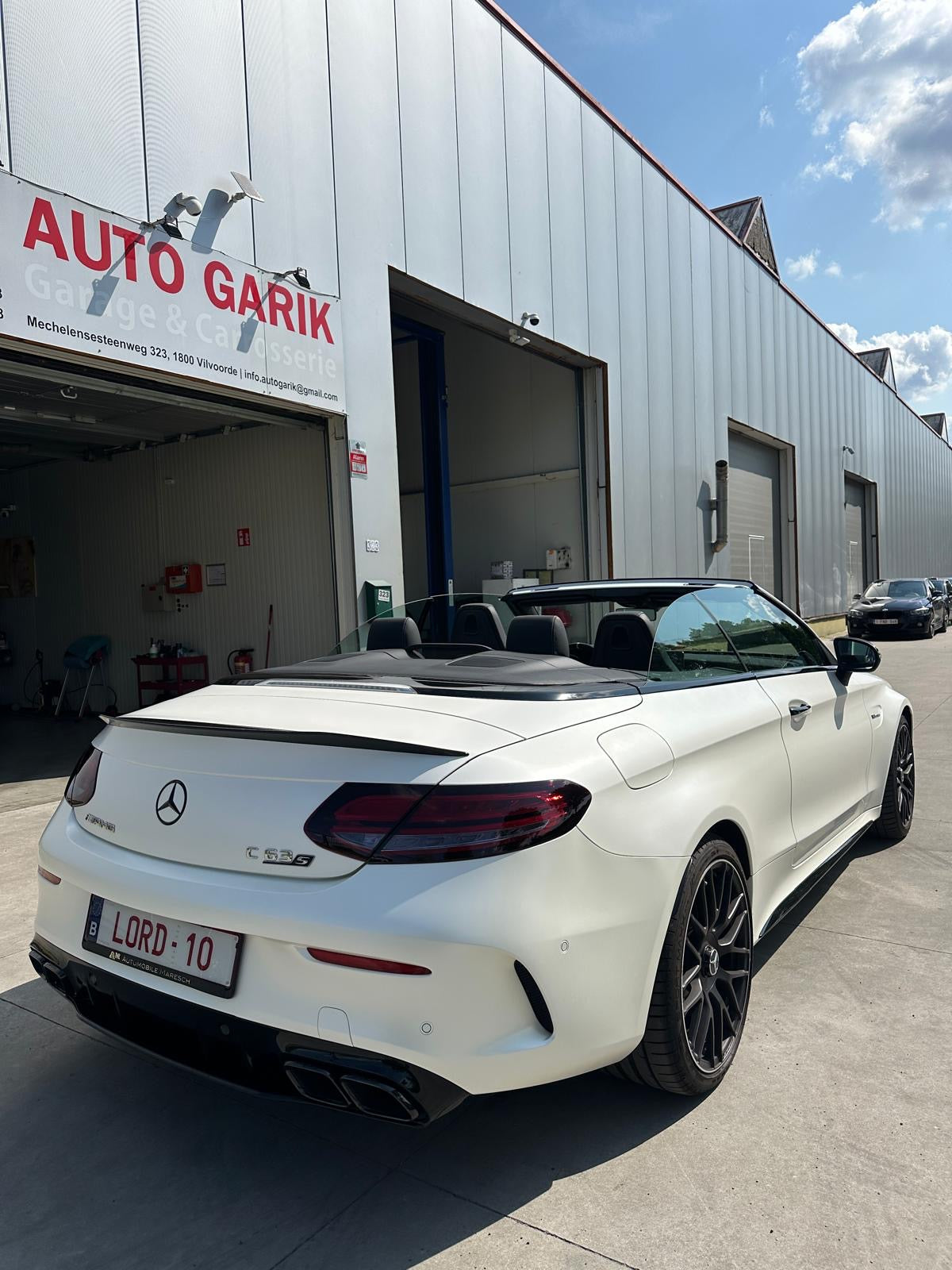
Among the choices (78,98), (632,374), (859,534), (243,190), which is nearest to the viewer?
(78,98)

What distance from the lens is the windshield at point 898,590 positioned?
21859 millimetres

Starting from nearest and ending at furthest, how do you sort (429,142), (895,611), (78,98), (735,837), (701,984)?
(701,984), (735,837), (78,98), (429,142), (895,611)

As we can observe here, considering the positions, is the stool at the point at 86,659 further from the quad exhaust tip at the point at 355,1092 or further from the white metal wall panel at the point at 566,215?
the quad exhaust tip at the point at 355,1092

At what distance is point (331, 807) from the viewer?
1914 mm

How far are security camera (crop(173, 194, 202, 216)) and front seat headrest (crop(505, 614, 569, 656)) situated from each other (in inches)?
182

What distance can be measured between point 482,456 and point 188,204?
8312mm

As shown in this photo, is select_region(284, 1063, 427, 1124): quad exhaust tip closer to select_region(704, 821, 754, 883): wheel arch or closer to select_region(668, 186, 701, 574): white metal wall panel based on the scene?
select_region(704, 821, 754, 883): wheel arch

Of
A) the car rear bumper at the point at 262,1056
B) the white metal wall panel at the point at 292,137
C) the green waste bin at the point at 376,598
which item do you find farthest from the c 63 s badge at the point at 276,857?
the white metal wall panel at the point at 292,137

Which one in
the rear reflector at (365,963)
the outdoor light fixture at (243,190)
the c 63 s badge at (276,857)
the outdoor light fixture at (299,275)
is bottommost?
the rear reflector at (365,963)

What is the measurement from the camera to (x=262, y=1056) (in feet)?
6.16

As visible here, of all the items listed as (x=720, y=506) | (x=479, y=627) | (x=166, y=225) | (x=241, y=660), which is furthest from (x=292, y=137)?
(x=720, y=506)

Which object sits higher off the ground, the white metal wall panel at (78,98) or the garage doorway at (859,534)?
the white metal wall panel at (78,98)

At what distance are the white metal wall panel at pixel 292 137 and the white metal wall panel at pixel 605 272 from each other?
4677mm

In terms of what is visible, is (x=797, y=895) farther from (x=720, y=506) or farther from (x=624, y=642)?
(x=720, y=506)
